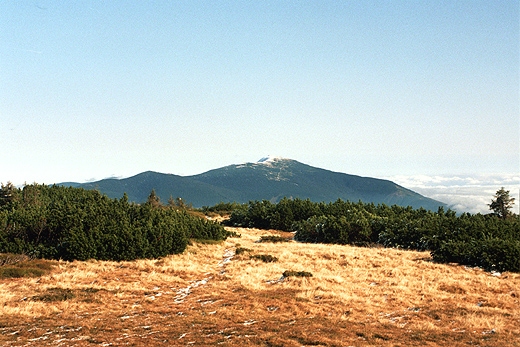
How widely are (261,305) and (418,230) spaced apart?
25.4 m

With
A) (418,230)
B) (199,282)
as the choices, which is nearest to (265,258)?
(199,282)

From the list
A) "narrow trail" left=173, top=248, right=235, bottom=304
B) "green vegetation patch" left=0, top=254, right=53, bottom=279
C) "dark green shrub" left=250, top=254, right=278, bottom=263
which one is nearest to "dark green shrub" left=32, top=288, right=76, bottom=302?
"green vegetation patch" left=0, top=254, right=53, bottom=279

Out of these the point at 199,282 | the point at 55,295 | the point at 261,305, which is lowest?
the point at 199,282

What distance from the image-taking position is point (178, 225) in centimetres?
3353

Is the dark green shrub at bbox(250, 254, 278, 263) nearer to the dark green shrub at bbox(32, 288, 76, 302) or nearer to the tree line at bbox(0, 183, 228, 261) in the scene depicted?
the tree line at bbox(0, 183, 228, 261)

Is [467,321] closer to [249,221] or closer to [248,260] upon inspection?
[248,260]

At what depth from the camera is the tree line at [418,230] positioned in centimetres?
2705

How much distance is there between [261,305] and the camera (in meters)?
16.8

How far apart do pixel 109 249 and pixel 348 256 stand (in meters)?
16.6

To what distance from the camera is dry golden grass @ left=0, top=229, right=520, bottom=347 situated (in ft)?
41.6

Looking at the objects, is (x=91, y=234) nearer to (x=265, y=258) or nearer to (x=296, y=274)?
Answer: (x=265, y=258)

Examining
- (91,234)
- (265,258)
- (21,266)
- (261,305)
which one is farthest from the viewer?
(265,258)

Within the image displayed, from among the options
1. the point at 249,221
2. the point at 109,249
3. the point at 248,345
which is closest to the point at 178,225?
the point at 109,249

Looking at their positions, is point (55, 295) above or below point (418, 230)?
below
